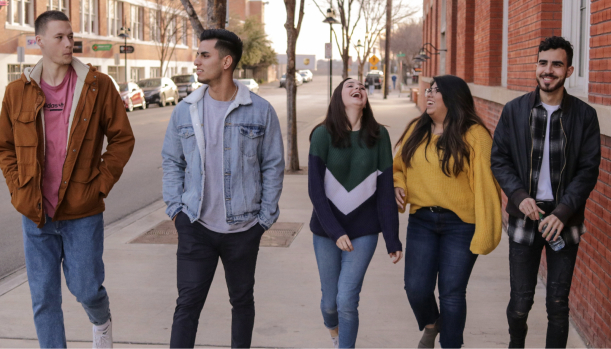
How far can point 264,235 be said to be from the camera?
861cm

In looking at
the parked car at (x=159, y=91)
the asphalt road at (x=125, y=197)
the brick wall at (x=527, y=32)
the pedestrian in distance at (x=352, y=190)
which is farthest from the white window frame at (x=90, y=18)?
the pedestrian in distance at (x=352, y=190)

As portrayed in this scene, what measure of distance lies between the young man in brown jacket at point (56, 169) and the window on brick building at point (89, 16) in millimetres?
46837

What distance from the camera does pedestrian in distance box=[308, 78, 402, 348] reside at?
422 cm

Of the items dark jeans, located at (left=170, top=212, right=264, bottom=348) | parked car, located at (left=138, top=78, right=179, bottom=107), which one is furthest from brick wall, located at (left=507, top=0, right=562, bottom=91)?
parked car, located at (left=138, top=78, right=179, bottom=107)

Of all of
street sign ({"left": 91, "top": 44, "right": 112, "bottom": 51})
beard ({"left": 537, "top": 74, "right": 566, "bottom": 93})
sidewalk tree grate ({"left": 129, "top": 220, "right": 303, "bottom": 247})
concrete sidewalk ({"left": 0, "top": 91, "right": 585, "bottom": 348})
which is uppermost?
street sign ({"left": 91, "top": 44, "right": 112, "bottom": 51})

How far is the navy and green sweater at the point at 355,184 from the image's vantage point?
167 inches

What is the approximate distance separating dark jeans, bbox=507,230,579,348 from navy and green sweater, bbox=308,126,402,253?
69 cm

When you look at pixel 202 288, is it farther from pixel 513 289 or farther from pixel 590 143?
pixel 590 143

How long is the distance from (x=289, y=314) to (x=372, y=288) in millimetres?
1001

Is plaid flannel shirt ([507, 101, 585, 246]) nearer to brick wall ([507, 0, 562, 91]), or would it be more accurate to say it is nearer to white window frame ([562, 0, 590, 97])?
white window frame ([562, 0, 590, 97])

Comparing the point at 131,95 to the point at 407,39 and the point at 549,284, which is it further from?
the point at 407,39

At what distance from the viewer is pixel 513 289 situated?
4.15 metres

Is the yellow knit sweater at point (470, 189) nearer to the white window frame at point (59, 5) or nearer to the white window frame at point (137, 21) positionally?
the white window frame at point (59, 5)

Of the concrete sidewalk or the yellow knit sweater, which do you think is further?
the concrete sidewalk
